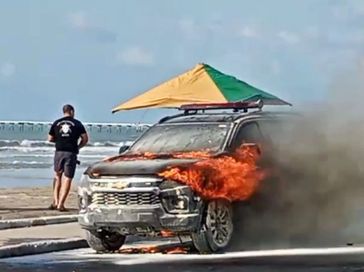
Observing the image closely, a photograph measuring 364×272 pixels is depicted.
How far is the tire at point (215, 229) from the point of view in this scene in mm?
13234

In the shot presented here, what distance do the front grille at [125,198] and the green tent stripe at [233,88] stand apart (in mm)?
8187

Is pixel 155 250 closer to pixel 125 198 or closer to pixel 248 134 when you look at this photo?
pixel 125 198

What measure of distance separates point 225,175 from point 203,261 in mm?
1331

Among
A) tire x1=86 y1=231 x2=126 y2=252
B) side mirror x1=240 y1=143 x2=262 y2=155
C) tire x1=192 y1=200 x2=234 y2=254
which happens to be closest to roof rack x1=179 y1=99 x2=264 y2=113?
side mirror x1=240 y1=143 x2=262 y2=155

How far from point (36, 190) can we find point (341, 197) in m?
13.1

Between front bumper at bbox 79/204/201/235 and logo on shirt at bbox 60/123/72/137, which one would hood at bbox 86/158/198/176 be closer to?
front bumper at bbox 79/204/201/235

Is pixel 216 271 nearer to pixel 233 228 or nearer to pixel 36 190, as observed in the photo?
pixel 233 228

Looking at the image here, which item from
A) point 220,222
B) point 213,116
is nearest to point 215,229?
point 220,222

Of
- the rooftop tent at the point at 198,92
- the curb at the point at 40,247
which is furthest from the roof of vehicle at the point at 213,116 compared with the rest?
the rooftop tent at the point at 198,92

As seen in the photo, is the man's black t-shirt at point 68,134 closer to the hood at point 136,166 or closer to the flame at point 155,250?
the flame at point 155,250

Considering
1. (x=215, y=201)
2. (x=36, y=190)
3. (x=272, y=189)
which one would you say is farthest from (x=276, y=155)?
(x=36, y=190)

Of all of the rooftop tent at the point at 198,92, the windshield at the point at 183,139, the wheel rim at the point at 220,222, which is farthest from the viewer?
the rooftop tent at the point at 198,92

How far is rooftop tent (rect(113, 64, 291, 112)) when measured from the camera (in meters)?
21.6

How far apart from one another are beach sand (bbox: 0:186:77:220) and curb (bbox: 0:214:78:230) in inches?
30.4
